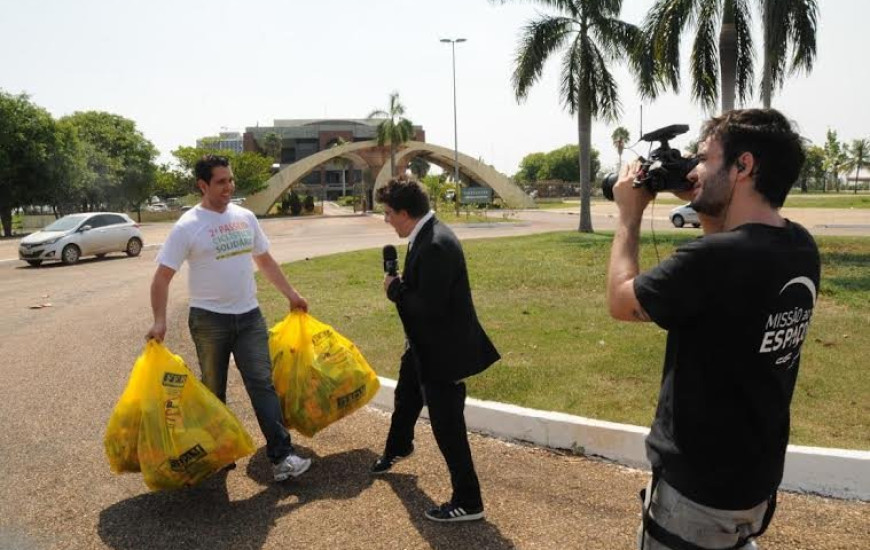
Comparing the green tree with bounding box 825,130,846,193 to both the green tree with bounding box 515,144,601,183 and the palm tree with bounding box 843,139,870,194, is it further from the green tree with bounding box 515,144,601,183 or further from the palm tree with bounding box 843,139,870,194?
the green tree with bounding box 515,144,601,183

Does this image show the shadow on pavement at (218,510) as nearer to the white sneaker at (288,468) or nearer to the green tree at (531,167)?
the white sneaker at (288,468)

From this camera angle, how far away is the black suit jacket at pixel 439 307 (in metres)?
3.40

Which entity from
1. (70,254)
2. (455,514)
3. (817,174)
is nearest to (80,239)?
(70,254)

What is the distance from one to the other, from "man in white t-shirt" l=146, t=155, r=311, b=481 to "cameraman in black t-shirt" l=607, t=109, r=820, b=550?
256 centimetres

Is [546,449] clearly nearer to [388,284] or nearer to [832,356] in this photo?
[388,284]

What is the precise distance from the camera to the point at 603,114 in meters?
22.4

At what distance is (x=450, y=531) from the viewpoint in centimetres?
339

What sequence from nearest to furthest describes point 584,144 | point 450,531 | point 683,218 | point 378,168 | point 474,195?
point 450,531 < point 584,144 < point 683,218 < point 474,195 < point 378,168

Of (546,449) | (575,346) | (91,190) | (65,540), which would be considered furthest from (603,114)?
(91,190)

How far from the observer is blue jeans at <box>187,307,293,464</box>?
4008mm

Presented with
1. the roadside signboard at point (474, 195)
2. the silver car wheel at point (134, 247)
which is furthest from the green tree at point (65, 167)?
the roadside signboard at point (474, 195)

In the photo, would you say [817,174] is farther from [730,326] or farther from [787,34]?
[730,326]

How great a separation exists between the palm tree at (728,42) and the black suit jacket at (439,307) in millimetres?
13360

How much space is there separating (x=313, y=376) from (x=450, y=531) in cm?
136
